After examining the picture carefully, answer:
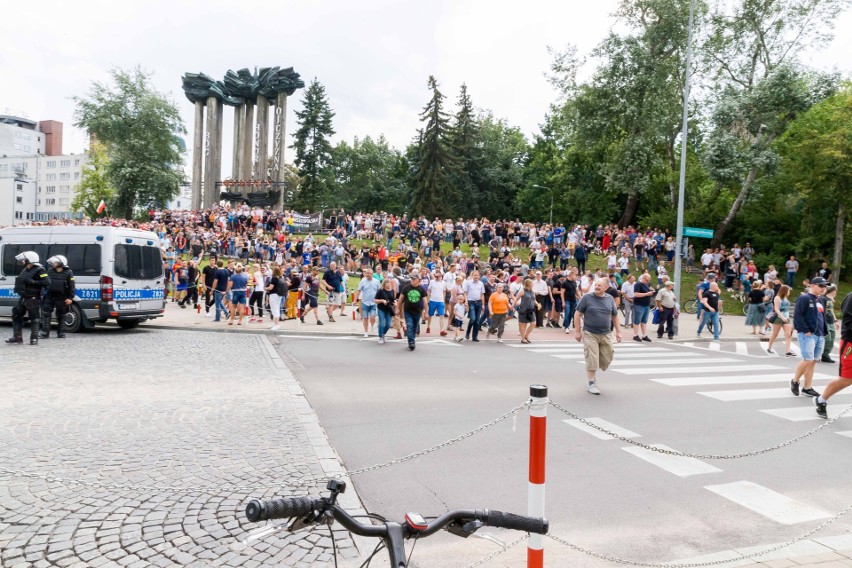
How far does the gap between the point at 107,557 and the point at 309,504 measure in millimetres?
2602

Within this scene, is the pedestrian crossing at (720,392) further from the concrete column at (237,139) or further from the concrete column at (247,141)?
the concrete column at (237,139)

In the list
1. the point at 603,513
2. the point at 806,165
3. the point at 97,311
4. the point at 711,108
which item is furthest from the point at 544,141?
the point at 603,513

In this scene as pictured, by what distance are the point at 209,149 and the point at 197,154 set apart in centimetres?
101

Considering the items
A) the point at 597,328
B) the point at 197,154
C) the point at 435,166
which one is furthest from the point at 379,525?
the point at 435,166

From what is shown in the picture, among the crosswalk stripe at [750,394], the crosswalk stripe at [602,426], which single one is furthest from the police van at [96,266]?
the crosswalk stripe at [750,394]

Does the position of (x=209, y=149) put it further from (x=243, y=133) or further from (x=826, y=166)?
(x=826, y=166)

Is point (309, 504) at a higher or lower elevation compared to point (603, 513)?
higher

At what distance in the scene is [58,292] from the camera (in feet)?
46.5

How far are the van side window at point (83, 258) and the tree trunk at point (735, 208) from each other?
32.4m

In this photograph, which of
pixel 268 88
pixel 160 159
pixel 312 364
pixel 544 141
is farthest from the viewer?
pixel 544 141

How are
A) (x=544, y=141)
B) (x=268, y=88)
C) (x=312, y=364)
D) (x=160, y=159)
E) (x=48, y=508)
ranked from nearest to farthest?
(x=48, y=508) < (x=312, y=364) < (x=268, y=88) < (x=160, y=159) < (x=544, y=141)

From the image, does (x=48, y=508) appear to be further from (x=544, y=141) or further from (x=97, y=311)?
(x=544, y=141)

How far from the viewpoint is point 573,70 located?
40000 millimetres

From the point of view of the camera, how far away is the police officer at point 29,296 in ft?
43.3
